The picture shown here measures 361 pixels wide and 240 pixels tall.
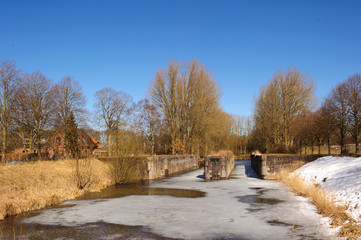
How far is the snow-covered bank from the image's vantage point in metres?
7.83

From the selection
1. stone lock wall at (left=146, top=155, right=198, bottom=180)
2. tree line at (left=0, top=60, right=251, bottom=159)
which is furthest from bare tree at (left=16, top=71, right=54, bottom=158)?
stone lock wall at (left=146, top=155, right=198, bottom=180)

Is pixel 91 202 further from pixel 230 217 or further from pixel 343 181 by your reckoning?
pixel 343 181

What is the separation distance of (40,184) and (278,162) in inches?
543

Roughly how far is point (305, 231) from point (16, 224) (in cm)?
789

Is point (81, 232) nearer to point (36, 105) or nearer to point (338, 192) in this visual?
point (338, 192)

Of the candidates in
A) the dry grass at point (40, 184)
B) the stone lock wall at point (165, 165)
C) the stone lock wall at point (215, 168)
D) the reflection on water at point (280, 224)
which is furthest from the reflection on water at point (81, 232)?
the stone lock wall at point (215, 168)

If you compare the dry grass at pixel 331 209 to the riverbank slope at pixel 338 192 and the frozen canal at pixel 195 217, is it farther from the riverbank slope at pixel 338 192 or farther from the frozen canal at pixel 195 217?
the frozen canal at pixel 195 217

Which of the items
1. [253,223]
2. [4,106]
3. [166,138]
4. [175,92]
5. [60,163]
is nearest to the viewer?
[253,223]

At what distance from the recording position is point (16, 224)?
860cm

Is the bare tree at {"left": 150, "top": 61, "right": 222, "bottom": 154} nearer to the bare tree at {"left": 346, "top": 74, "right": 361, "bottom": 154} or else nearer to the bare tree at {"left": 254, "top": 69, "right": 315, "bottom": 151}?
the bare tree at {"left": 254, "top": 69, "right": 315, "bottom": 151}

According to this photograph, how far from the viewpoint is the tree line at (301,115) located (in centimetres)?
2992

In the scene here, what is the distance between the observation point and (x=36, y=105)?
3106 centimetres

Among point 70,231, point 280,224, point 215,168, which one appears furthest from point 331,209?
point 215,168

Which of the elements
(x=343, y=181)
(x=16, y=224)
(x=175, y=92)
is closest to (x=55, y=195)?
(x=16, y=224)
